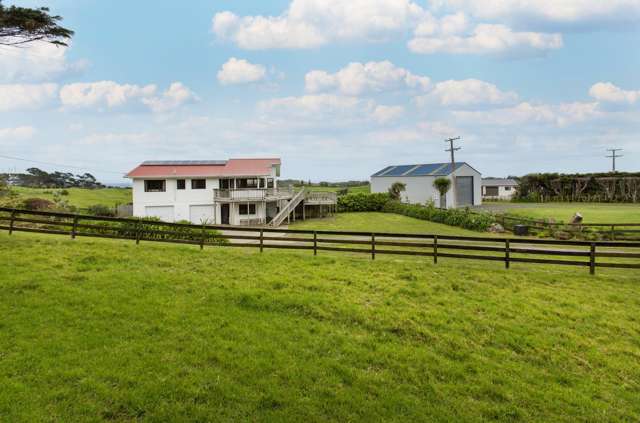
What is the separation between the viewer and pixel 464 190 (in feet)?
140

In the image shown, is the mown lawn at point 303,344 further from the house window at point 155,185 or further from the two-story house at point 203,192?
the house window at point 155,185

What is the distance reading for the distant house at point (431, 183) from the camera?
1626 inches

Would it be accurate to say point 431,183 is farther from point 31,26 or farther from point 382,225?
point 31,26

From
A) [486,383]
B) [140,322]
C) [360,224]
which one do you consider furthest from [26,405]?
[360,224]

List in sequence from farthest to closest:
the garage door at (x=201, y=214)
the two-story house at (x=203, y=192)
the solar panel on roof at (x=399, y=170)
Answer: the solar panel on roof at (x=399, y=170) → the garage door at (x=201, y=214) → the two-story house at (x=203, y=192)

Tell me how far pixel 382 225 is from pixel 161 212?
56.5 feet

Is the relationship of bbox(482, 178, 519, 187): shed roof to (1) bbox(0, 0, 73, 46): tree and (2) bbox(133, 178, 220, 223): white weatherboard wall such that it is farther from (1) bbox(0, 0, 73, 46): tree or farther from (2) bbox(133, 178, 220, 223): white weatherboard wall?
(1) bbox(0, 0, 73, 46): tree

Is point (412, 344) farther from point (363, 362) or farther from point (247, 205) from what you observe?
point (247, 205)

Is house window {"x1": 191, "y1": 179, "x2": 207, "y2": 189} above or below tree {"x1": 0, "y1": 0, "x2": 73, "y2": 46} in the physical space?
below

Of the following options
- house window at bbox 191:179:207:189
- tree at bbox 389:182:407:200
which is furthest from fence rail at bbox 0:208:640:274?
tree at bbox 389:182:407:200

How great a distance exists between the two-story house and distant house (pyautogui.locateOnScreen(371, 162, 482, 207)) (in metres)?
16.8

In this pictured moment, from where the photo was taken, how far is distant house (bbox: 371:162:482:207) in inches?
1626

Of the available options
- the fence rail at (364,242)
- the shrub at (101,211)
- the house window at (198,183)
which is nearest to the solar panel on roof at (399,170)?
the house window at (198,183)

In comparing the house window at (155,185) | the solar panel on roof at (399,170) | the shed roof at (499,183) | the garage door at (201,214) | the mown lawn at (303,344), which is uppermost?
the solar panel on roof at (399,170)
